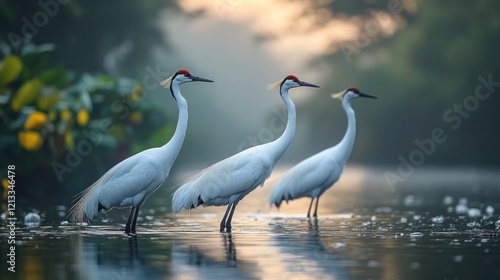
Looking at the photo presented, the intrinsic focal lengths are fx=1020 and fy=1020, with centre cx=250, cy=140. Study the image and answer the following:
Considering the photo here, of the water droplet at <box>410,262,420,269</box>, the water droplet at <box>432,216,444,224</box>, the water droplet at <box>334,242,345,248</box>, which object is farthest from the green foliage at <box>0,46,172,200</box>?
the water droplet at <box>410,262,420,269</box>

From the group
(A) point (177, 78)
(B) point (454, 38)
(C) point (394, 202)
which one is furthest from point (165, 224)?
(B) point (454, 38)

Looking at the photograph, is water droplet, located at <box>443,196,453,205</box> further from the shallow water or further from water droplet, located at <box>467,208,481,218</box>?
water droplet, located at <box>467,208,481,218</box>

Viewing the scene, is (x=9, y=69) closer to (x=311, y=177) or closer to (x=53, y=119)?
(x=53, y=119)

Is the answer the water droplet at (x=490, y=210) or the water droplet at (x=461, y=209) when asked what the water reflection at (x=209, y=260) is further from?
the water droplet at (x=461, y=209)

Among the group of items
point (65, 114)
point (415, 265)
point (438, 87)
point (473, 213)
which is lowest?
point (415, 265)

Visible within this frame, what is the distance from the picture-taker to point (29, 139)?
68.1 ft

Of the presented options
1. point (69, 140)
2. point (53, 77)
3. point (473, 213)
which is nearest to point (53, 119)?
point (69, 140)

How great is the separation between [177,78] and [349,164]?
47.5m

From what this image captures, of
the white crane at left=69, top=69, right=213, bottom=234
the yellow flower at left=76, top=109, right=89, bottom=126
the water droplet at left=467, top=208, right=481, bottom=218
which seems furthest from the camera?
the yellow flower at left=76, top=109, right=89, bottom=126

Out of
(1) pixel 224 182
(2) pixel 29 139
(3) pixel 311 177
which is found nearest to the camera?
(1) pixel 224 182

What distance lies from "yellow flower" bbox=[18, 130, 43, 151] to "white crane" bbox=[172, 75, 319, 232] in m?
8.35

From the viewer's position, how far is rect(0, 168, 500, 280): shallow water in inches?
332

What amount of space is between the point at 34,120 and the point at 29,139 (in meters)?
0.40

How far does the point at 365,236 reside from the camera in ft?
38.0
